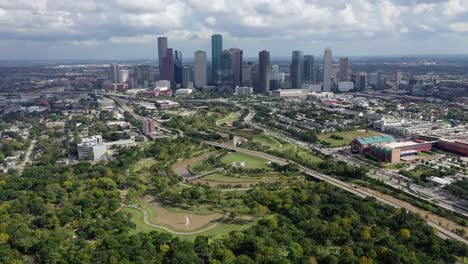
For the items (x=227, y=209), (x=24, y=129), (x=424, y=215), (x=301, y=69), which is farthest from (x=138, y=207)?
(x=301, y=69)

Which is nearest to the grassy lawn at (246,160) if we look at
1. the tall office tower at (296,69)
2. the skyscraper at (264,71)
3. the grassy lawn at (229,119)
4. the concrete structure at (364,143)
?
the concrete structure at (364,143)

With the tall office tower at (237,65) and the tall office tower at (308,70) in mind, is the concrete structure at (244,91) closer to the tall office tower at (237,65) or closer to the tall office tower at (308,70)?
the tall office tower at (237,65)

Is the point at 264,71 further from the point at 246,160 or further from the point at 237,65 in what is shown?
the point at 246,160

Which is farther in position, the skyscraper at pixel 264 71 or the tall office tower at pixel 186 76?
the tall office tower at pixel 186 76

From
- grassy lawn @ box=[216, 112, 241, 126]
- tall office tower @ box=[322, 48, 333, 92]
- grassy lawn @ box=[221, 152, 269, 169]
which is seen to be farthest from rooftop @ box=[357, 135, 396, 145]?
tall office tower @ box=[322, 48, 333, 92]

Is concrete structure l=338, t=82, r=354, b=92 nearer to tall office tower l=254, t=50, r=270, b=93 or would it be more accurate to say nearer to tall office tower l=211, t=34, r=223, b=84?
tall office tower l=254, t=50, r=270, b=93

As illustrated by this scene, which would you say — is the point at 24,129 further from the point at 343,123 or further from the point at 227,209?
the point at 343,123

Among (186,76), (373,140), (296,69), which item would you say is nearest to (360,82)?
(296,69)
